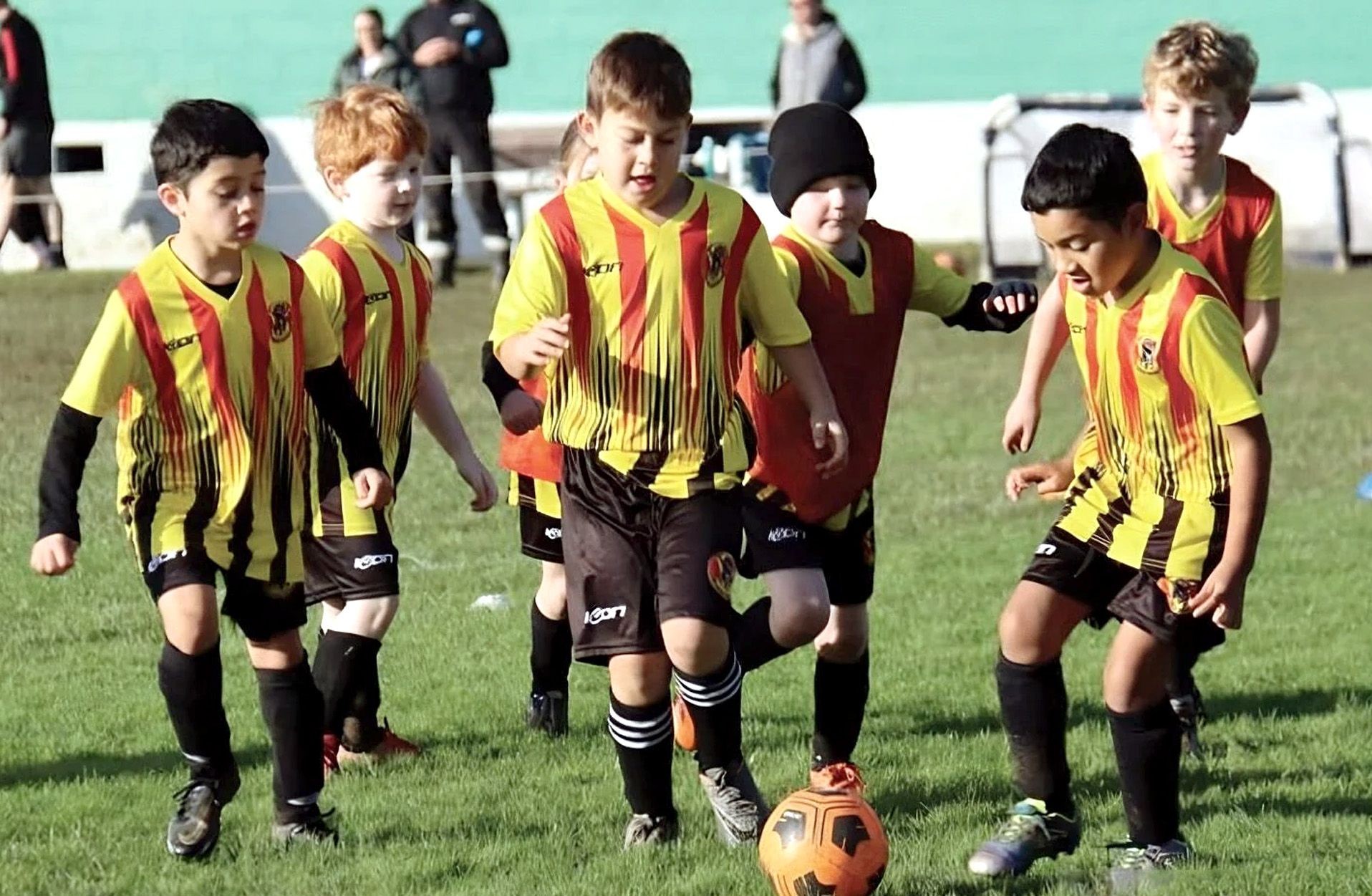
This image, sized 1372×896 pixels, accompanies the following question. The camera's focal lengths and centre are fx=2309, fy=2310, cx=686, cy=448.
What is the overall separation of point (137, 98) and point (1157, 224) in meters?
20.4

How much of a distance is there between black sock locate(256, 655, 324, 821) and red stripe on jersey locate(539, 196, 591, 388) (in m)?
→ 0.97

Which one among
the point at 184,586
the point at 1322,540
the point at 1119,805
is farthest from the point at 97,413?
the point at 1322,540

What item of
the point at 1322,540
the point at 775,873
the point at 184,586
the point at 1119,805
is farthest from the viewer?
the point at 1322,540

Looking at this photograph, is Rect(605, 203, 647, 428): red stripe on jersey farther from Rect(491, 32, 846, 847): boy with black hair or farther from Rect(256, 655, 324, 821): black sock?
Rect(256, 655, 324, 821): black sock

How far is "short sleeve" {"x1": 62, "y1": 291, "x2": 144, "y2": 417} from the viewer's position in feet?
16.4

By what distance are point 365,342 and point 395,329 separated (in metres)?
0.10

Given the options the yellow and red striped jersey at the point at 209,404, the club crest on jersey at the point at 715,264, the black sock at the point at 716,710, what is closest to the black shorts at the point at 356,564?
the yellow and red striped jersey at the point at 209,404

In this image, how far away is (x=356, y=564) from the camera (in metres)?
6.11

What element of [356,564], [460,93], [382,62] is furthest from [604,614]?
[460,93]

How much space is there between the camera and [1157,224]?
5918 mm

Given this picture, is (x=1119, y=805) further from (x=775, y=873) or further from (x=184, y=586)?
(x=184, y=586)

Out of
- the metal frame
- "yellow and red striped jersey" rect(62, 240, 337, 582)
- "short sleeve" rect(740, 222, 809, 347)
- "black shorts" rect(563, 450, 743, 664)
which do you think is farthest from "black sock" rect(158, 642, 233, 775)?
the metal frame

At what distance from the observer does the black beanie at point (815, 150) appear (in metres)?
5.59

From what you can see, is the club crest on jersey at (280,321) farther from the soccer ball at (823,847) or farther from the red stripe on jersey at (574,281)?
the soccer ball at (823,847)
